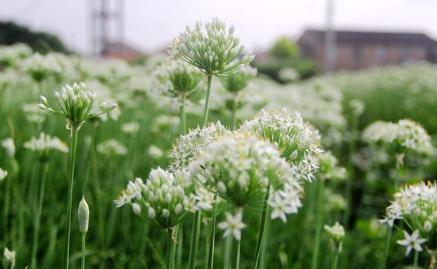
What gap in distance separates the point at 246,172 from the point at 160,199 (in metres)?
0.31

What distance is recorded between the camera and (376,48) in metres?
63.1

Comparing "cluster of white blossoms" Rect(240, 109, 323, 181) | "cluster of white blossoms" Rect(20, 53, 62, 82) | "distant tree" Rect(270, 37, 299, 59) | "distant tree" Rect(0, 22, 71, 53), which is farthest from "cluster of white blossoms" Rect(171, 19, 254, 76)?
"distant tree" Rect(270, 37, 299, 59)

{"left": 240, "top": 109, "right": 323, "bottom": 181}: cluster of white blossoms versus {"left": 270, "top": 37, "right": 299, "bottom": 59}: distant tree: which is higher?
{"left": 240, "top": 109, "right": 323, "bottom": 181}: cluster of white blossoms

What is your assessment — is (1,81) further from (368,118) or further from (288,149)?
(368,118)

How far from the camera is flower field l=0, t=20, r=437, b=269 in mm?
1359

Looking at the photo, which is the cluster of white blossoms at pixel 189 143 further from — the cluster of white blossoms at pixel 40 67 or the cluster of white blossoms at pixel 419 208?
the cluster of white blossoms at pixel 40 67

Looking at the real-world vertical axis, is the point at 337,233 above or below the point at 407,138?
below

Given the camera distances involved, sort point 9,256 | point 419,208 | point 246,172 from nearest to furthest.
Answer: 1. point 246,172
2. point 419,208
3. point 9,256

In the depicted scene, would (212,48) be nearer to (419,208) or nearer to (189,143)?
(189,143)

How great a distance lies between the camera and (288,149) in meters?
1.62

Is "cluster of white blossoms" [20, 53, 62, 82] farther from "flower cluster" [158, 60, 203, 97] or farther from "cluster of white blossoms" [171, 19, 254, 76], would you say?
"cluster of white blossoms" [171, 19, 254, 76]

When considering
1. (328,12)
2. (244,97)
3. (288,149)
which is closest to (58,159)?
(244,97)

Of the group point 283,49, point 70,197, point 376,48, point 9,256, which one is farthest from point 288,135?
point 376,48

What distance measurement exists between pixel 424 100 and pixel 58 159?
9.11 meters
